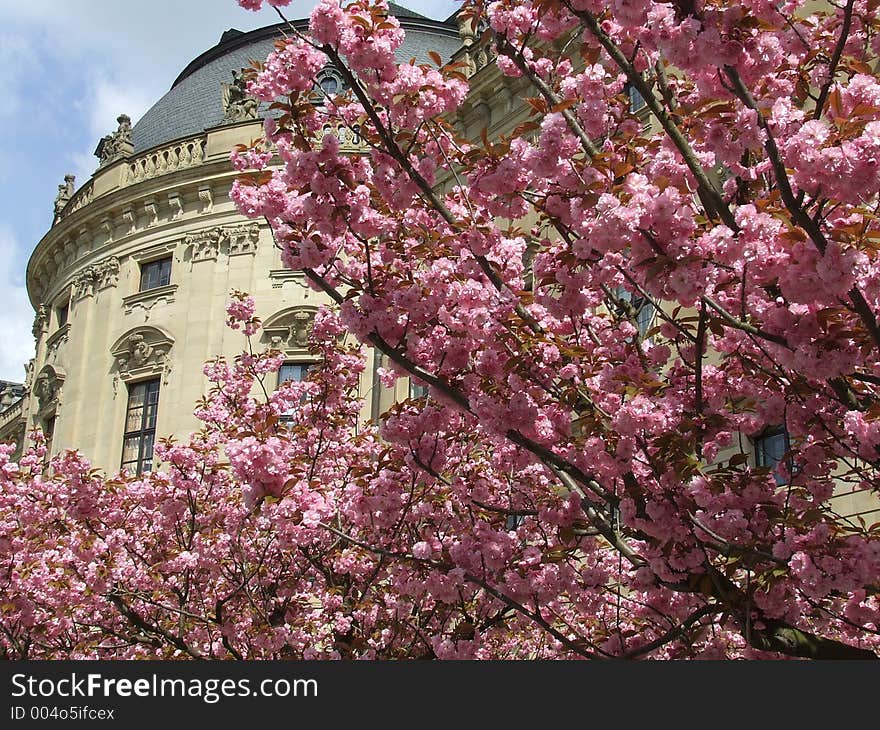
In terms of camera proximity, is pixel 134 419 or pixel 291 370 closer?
pixel 291 370

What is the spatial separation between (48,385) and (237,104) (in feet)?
29.2

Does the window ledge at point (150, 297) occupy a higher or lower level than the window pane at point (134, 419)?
higher

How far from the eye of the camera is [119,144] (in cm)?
2781

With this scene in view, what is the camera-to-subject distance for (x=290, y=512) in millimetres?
6418

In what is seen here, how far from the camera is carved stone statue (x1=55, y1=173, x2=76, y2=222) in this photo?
2972cm

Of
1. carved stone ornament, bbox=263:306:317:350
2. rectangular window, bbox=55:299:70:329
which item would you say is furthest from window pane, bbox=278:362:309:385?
rectangular window, bbox=55:299:70:329

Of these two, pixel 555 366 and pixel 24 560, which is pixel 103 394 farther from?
pixel 555 366

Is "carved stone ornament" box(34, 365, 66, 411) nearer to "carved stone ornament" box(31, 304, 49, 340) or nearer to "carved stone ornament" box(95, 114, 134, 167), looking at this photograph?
"carved stone ornament" box(31, 304, 49, 340)

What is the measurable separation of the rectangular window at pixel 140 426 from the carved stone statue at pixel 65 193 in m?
7.72

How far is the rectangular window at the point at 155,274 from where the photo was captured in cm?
2562

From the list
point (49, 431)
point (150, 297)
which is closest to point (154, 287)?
point (150, 297)

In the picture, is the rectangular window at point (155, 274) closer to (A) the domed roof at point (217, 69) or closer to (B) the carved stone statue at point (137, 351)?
(B) the carved stone statue at point (137, 351)

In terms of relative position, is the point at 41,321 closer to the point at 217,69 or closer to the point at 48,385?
the point at 48,385

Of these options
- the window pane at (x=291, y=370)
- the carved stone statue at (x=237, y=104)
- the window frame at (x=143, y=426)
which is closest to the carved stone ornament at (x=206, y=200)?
the carved stone statue at (x=237, y=104)
